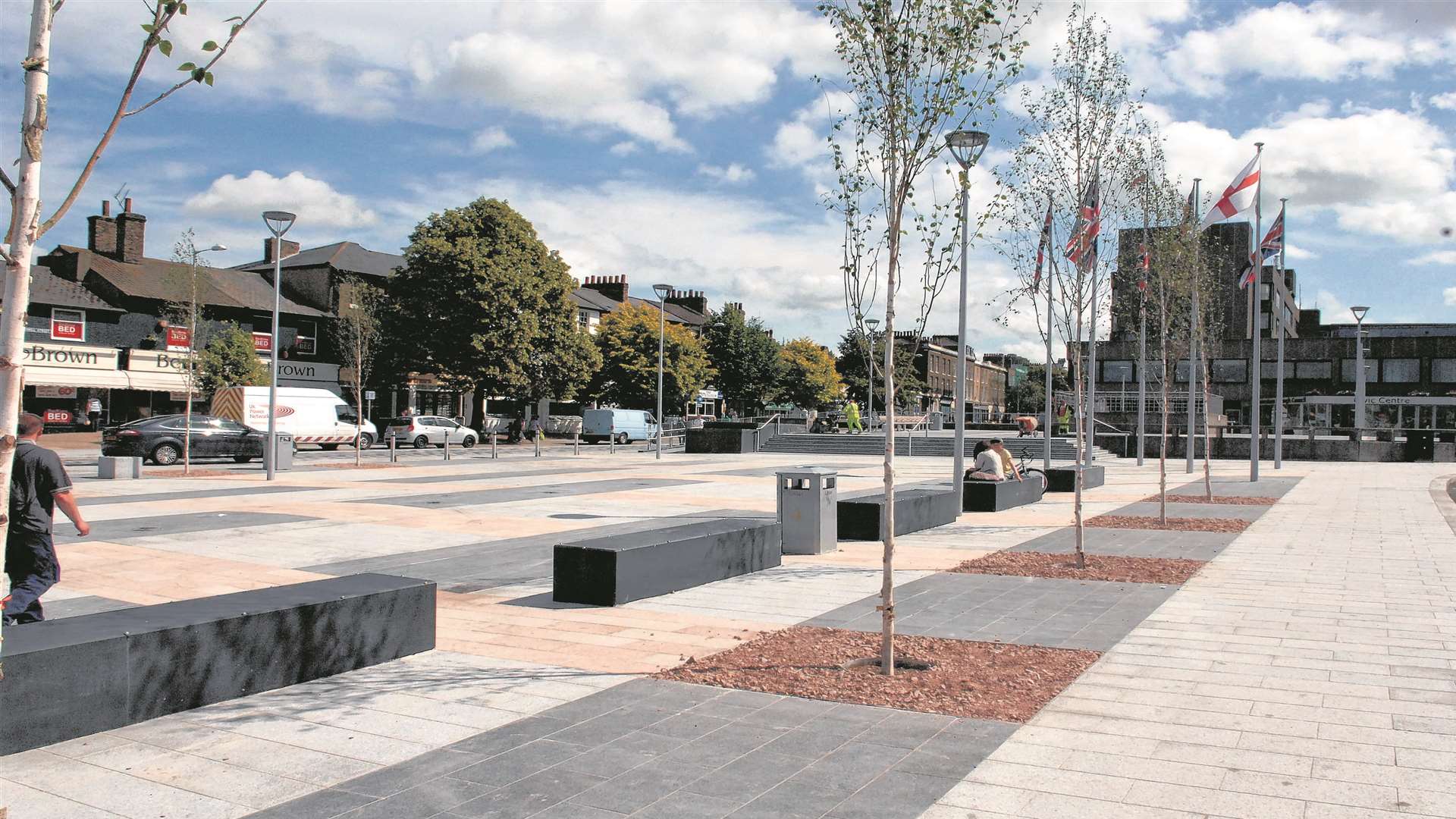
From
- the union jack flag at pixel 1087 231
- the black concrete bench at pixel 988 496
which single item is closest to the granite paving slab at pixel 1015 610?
the union jack flag at pixel 1087 231

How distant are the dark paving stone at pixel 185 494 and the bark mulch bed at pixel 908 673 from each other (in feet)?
44.7

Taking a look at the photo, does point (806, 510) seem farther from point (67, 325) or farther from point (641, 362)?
point (641, 362)

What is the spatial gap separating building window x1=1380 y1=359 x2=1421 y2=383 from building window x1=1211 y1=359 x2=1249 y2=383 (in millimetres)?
11744

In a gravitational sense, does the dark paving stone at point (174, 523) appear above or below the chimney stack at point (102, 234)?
below

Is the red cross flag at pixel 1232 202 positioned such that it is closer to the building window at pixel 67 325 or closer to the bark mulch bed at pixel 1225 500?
the bark mulch bed at pixel 1225 500

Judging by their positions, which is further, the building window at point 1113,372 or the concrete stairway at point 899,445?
the building window at point 1113,372

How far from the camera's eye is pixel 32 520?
5.69m

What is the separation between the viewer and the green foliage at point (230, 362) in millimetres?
44000

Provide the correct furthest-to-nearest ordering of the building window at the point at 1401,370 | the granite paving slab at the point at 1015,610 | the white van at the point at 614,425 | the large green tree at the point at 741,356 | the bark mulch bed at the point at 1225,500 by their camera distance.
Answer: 1. the building window at the point at 1401,370
2. the large green tree at the point at 741,356
3. the white van at the point at 614,425
4. the bark mulch bed at the point at 1225,500
5. the granite paving slab at the point at 1015,610

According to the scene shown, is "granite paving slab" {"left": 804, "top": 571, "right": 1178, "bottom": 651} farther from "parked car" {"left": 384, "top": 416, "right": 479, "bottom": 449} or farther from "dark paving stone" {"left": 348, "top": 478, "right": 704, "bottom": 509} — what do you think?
"parked car" {"left": 384, "top": 416, "right": 479, "bottom": 449}

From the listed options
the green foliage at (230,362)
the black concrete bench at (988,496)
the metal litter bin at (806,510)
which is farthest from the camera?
the green foliage at (230,362)

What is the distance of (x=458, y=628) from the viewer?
7.25 metres

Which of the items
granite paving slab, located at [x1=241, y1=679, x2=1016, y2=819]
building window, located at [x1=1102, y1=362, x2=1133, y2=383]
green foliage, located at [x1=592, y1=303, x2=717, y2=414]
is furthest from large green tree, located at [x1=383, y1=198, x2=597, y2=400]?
building window, located at [x1=1102, y1=362, x2=1133, y2=383]

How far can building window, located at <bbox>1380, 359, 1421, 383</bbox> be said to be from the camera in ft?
270
